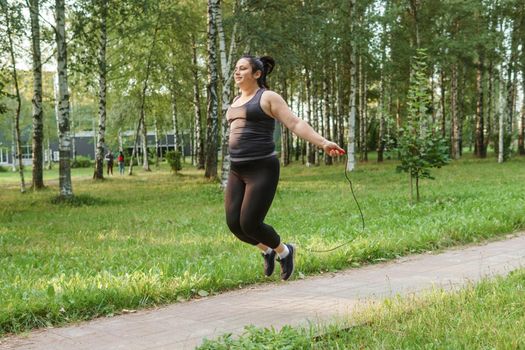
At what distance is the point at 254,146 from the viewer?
18.1ft

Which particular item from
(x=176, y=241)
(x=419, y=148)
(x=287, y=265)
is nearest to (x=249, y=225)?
(x=287, y=265)

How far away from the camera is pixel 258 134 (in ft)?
18.2

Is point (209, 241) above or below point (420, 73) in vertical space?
below

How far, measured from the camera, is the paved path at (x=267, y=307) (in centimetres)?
445

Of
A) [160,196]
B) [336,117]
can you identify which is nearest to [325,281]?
[160,196]

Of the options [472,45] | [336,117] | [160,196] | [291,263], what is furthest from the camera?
[336,117]

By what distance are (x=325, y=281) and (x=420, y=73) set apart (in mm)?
8500

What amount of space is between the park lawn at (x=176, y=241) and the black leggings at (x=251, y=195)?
0.86m

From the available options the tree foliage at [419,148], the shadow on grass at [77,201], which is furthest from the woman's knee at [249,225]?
the shadow on grass at [77,201]

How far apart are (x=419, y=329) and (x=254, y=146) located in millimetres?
2277

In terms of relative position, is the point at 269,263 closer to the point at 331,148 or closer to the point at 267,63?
the point at 331,148

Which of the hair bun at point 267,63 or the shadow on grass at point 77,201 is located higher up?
the hair bun at point 267,63

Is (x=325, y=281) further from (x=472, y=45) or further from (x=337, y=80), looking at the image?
(x=337, y=80)

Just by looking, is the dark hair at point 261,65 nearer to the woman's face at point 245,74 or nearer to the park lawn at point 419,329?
the woman's face at point 245,74
